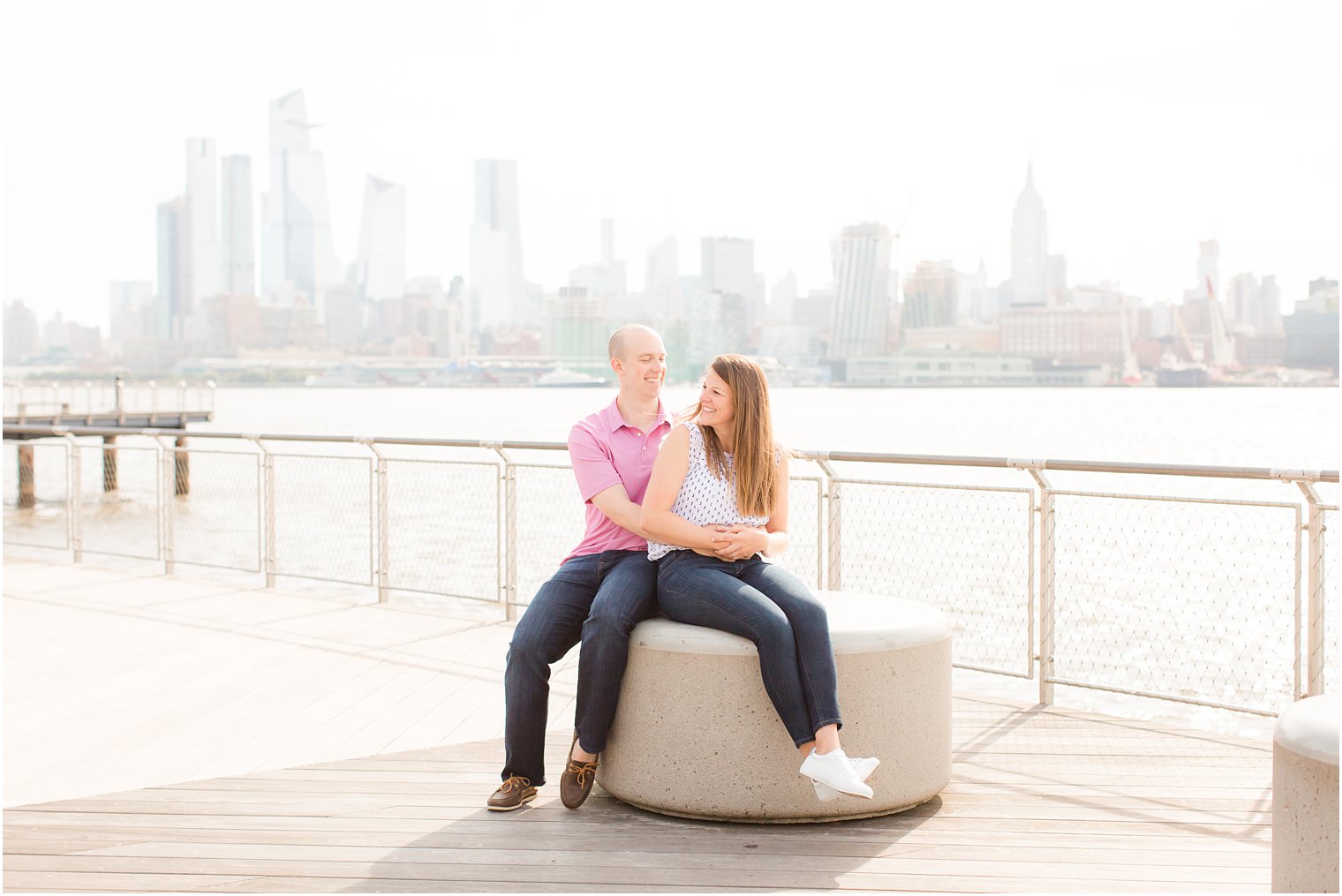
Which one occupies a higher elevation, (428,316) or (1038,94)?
(1038,94)

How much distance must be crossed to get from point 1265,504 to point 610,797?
9.08ft

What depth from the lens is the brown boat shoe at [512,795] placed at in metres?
3.99

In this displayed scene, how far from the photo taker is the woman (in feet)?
12.2

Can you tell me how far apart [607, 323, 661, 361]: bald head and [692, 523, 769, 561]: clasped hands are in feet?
2.22

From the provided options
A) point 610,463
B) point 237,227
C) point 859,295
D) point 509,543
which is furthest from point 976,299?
point 610,463

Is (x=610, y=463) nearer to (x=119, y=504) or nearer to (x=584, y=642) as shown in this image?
(x=584, y=642)

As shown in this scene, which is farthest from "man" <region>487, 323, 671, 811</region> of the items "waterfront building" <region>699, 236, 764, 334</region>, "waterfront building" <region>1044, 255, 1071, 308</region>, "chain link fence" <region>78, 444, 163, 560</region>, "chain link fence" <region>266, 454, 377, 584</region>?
"waterfront building" <region>1044, 255, 1071, 308</region>

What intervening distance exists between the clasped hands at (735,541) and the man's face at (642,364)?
22.4 inches

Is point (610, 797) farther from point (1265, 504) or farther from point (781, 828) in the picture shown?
point (1265, 504)

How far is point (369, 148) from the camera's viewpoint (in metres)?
153

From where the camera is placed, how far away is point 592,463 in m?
4.27

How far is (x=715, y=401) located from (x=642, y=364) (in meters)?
0.39

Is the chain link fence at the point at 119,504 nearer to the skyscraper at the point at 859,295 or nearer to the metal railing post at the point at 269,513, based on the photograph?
the metal railing post at the point at 269,513

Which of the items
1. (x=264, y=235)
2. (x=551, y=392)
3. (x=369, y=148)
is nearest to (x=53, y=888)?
(x=551, y=392)
